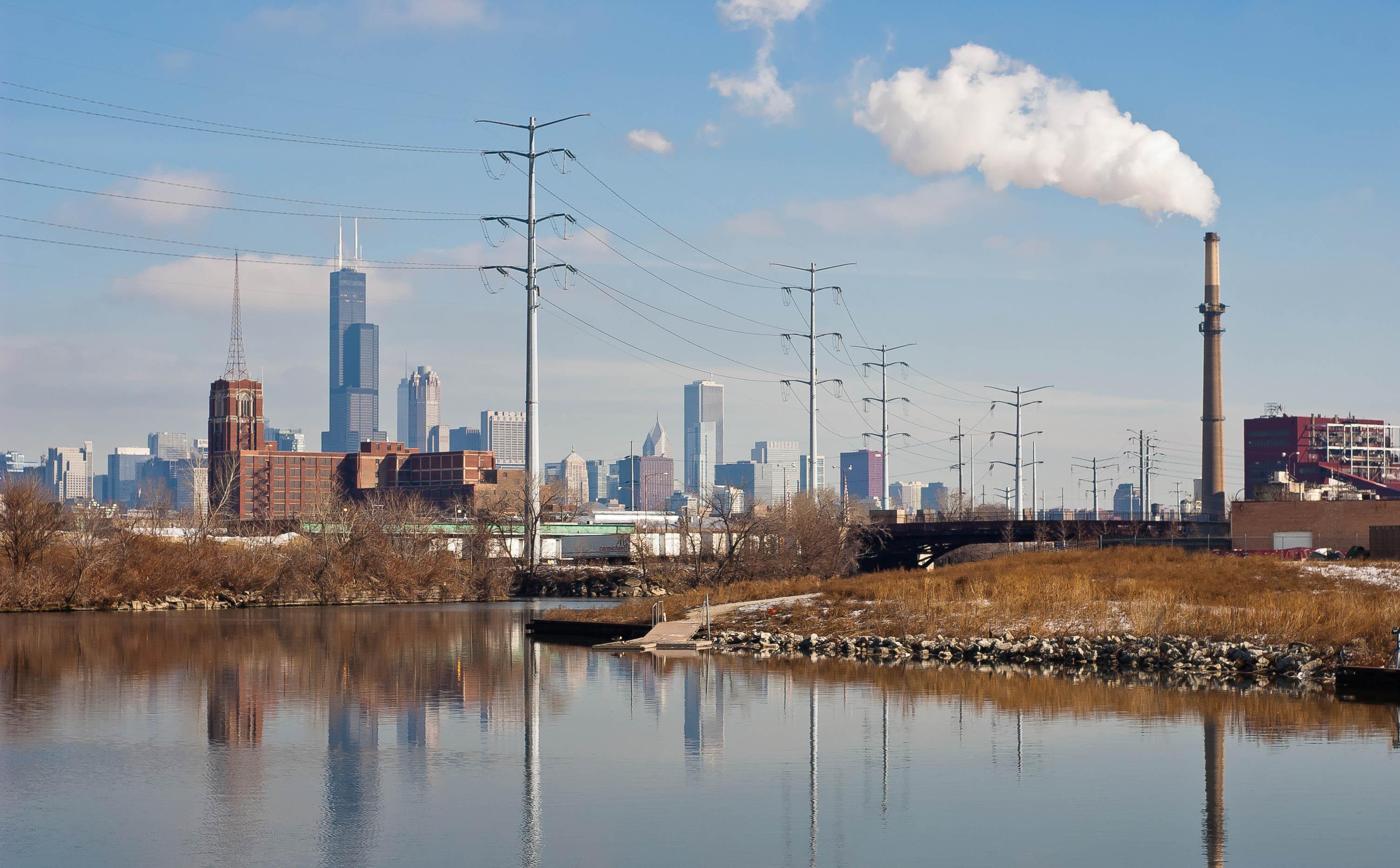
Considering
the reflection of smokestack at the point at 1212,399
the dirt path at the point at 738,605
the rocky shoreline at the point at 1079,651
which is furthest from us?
the reflection of smokestack at the point at 1212,399

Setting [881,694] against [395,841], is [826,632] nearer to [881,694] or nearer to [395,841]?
[881,694]

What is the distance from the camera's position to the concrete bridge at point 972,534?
97875 millimetres

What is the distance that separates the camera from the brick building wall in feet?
298

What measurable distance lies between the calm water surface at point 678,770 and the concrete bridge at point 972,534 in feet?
215

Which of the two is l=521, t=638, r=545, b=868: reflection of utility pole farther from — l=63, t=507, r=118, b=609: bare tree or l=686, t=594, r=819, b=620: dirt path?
l=63, t=507, r=118, b=609: bare tree

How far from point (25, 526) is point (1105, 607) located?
5231cm

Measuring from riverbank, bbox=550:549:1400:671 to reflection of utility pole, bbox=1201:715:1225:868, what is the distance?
11275 mm

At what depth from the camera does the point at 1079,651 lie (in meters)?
36.2

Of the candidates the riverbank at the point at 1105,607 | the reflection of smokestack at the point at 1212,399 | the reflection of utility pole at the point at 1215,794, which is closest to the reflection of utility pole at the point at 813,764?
the reflection of utility pole at the point at 1215,794

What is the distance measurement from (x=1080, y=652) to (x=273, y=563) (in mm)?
53156

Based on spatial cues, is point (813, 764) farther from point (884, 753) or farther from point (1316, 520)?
point (1316, 520)

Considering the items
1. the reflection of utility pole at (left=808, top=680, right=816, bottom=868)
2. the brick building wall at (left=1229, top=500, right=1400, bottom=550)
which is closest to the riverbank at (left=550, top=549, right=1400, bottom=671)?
the reflection of utility pole at (left=808, top=680, right=816, bottom=868)

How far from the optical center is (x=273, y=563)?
3034 inches

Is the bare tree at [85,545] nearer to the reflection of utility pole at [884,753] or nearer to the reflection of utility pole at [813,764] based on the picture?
the reflection of utility pole at [813,764]
